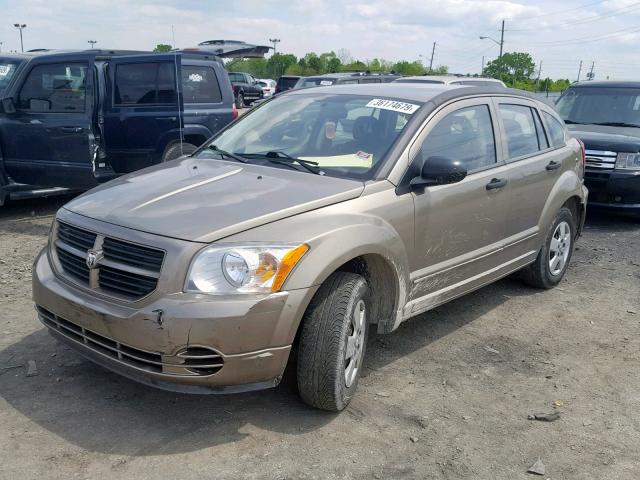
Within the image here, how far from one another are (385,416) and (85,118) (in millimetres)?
5311

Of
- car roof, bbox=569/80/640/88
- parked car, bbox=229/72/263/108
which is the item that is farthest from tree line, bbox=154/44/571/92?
car roof, bbox=569/80/640/88

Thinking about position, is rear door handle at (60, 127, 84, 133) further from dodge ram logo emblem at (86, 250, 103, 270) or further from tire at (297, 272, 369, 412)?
tire at (297, 272, 369, 412)

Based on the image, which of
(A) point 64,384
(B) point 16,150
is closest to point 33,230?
(B) point 16,150

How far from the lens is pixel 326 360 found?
3.40 meters

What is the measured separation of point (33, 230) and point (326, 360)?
17.4ft

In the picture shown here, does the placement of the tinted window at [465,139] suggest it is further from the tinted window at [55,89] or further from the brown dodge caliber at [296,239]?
the tinted window at [55,89]

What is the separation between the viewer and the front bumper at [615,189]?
8.37 metres

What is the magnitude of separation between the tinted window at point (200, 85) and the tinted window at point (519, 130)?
4748 millimetres

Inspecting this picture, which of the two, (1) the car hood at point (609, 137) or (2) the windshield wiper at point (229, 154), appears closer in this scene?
(2) the windshield wiper at point (229, 154)

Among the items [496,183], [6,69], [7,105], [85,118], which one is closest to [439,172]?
[496,183]

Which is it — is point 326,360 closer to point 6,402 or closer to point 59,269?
point 59,269

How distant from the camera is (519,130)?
17.3 feet

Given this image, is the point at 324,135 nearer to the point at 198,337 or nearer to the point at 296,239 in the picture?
the point at 296,239

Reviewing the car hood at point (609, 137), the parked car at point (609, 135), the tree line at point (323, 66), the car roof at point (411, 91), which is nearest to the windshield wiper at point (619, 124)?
the parked car at point (609, 135)
